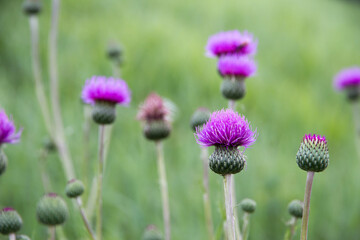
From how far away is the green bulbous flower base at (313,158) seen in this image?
1.19 meters

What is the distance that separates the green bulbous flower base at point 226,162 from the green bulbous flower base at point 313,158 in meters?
0.18

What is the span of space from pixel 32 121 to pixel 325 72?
15.9ft

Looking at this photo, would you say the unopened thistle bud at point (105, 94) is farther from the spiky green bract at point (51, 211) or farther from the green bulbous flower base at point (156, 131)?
the spiky green bract at point (51, 211)

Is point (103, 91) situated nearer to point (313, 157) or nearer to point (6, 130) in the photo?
point (6, 130)

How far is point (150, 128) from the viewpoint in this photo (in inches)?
84.0

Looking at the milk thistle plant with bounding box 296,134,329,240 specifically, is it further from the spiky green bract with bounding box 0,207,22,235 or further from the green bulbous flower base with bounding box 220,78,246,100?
the spiky green bract with bounding box 0,207,22,235

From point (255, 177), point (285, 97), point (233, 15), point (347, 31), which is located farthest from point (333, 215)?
point (347, 31)

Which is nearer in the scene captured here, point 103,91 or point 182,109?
point 103,91

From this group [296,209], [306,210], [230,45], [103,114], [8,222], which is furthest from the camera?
[230,45]

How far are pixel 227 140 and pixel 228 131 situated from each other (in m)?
0.03

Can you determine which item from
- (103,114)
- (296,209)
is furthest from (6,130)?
(296,209)

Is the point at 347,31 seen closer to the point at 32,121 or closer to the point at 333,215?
the point at 333,215

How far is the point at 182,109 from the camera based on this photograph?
4.52 m

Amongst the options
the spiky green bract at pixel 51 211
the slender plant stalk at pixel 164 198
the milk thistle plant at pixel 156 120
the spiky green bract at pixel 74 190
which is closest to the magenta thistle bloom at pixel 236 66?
the milk thistle plant at pixel 156 120
